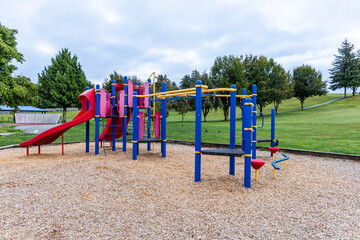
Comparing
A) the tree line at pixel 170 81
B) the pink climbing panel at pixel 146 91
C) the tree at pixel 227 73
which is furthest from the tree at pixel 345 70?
the pink climbing panel at pixel 146 91

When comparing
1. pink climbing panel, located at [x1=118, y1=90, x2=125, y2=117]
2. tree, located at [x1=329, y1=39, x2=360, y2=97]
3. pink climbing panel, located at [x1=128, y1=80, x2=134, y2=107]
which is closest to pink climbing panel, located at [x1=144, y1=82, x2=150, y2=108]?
pink climbing panel, located at [x1=128, y1=80, x2=134, y2=107]

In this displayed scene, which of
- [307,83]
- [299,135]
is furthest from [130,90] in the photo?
[307,83]

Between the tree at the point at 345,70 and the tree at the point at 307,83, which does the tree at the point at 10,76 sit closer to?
the tree at the point at 307,83

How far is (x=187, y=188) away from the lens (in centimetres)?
480

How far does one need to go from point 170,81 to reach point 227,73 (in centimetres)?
940

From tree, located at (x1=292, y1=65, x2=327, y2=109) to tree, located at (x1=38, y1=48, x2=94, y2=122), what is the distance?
123ft

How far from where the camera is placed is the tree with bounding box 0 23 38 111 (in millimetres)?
20119

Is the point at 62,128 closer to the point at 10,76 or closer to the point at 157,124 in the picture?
the point at 157,124

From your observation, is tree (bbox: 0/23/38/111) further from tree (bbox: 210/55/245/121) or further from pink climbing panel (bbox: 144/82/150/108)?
tree (bbox: 210/55/245/121)

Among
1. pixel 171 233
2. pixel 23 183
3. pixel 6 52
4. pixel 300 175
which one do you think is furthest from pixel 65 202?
pixel 6 52

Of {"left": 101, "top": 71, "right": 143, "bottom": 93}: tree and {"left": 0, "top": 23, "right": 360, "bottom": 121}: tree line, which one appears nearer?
{"left": 0, "top": 23, "right": 360, "bottom": 121}: tree line

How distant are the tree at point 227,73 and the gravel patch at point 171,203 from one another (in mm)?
27696

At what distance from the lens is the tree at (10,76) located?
66.0 feet

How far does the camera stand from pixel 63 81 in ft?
96.4
